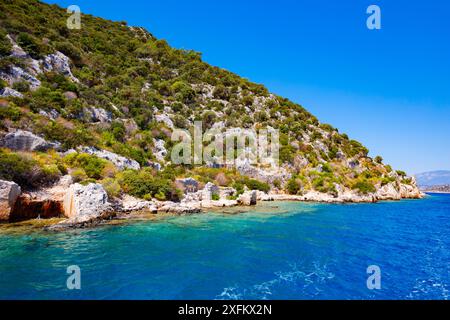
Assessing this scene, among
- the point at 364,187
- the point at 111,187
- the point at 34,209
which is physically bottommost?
the point at 34,209

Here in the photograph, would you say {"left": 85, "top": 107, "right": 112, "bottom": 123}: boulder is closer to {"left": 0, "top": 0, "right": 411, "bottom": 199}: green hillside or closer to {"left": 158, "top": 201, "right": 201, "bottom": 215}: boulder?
{"left": 0, "top": 0, "right": 411, "bottom": 199}: green hillside

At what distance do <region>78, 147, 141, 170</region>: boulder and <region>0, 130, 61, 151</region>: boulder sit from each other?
374cm

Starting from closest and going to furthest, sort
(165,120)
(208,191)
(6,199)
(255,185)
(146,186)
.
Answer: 1. (6,199)
2. (146,186)
3. (208,191)
4. (255,185)
5. (165,120)

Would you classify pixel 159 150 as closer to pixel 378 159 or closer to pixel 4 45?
pixel 4 45

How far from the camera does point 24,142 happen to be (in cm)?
2489

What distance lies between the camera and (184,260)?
1348 centimetres

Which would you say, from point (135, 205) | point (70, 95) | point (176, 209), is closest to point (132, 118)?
point (70, 95)

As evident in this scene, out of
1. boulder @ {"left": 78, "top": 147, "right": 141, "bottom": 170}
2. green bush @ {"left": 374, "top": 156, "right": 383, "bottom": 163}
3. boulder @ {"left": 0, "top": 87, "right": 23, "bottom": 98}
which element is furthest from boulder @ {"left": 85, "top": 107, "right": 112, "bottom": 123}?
green bush @ {"left": 374, "top": 156, "right": 383, "bottom": 163}

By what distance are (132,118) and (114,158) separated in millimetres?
15517

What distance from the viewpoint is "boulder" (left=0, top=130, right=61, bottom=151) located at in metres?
24.0

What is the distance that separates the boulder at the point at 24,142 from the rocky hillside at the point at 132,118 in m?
0.09

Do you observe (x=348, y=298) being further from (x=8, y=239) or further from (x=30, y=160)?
(x=30, y=160)
